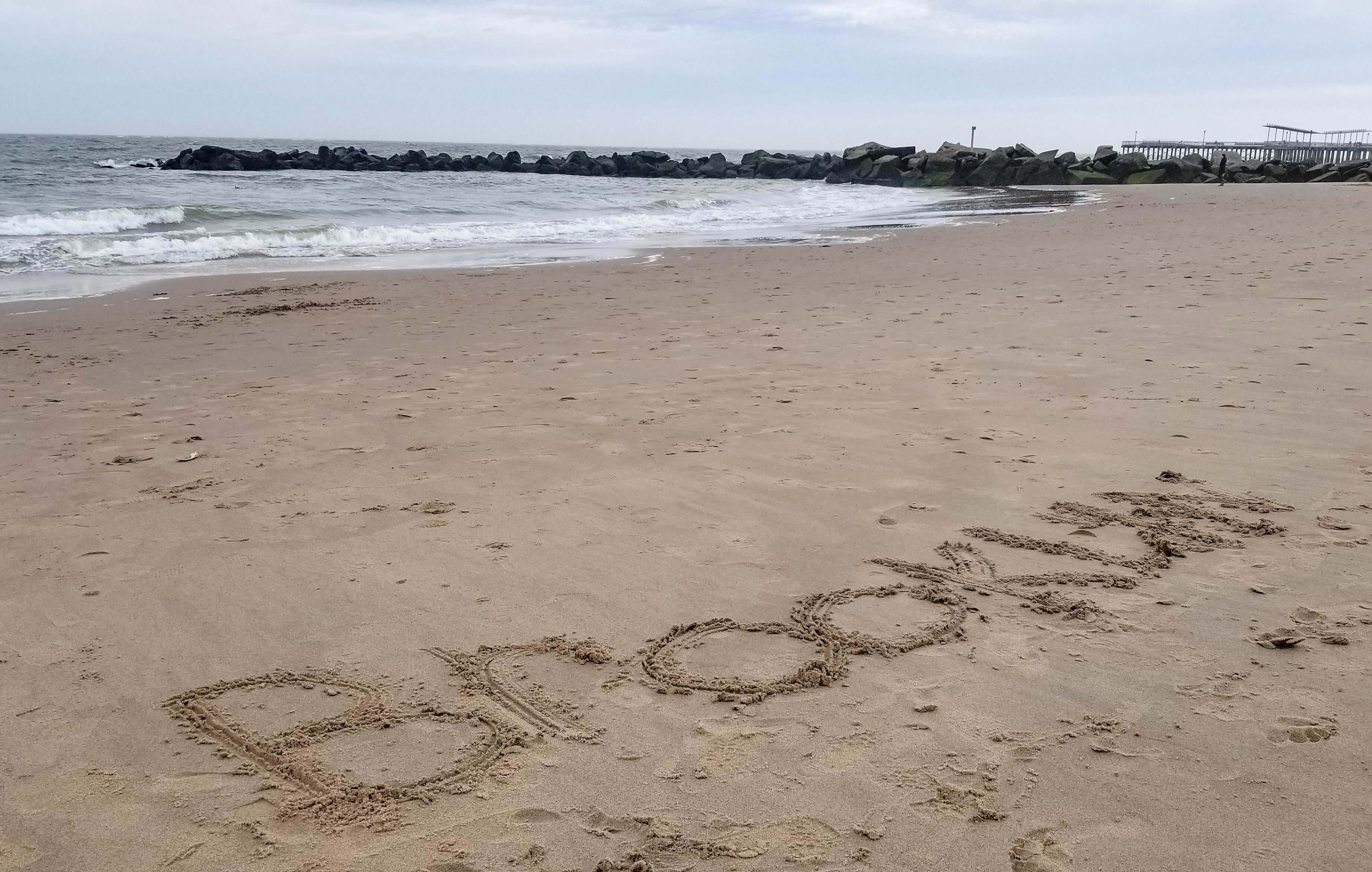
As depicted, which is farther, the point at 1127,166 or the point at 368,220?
the point at 1127,166

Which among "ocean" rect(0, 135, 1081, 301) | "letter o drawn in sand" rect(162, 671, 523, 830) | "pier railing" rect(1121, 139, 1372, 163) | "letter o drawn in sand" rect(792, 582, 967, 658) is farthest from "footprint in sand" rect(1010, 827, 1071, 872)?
"pier railing" rect(1121, 139, 1372, 163)

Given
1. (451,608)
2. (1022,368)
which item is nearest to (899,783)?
(451,608)

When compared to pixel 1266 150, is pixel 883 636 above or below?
below

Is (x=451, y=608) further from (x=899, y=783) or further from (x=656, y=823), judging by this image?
(x=899, y=783)

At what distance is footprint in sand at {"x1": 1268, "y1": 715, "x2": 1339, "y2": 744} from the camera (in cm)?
196

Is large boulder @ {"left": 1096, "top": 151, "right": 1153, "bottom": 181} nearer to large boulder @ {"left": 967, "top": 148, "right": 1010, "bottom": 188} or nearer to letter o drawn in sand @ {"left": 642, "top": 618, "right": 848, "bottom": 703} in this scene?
large boulder @ {"left": 967, "top": 148, "right": 1010, "bottom": 188}

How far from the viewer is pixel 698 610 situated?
2646mm

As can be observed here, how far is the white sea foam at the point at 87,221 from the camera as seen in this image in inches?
559

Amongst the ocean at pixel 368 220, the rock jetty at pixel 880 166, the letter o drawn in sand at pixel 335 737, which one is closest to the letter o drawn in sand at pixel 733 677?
the letter o drawn in sand at pixel 335 737

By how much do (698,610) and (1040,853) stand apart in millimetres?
1162

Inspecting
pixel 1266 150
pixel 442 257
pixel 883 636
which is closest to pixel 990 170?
pixel 1266 150

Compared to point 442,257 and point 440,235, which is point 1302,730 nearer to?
point 442,257

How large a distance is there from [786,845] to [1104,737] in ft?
2.51

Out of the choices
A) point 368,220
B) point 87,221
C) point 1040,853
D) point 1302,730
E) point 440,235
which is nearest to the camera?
point 1040,853
